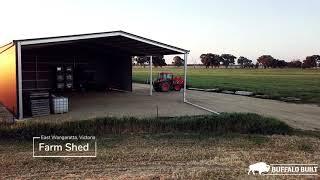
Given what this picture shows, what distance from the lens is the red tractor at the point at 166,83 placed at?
27078 millimetres

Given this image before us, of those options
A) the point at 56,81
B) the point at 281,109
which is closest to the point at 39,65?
the point at 56,81

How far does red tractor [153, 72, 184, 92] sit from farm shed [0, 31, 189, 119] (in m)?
2.17

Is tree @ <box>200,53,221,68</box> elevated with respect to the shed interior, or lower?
elevated

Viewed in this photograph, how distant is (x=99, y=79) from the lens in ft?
92.8

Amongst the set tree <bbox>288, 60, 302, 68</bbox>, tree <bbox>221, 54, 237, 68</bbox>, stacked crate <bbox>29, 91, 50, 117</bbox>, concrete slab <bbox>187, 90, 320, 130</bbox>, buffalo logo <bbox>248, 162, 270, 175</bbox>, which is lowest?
buffalo logo <bbox>248, 162, 270, 175</bbox>

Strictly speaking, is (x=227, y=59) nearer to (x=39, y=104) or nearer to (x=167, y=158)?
(x=39, y=104)

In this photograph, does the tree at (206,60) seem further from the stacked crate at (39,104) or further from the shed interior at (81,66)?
the stacked crate at (39,104)

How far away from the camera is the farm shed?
18594 millimetres

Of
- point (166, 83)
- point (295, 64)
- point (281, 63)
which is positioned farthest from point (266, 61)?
point (166, 83)

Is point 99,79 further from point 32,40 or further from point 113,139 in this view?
point 113,139

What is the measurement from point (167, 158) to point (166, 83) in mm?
19132

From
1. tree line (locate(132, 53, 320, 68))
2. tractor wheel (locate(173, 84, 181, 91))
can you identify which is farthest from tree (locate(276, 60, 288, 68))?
tractor wheel (locate(173, 84, 181, 91))

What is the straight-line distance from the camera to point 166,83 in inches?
1076

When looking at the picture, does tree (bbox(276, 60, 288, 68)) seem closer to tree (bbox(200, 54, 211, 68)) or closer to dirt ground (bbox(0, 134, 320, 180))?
tree (bbox(200, 54, 211, 68))
